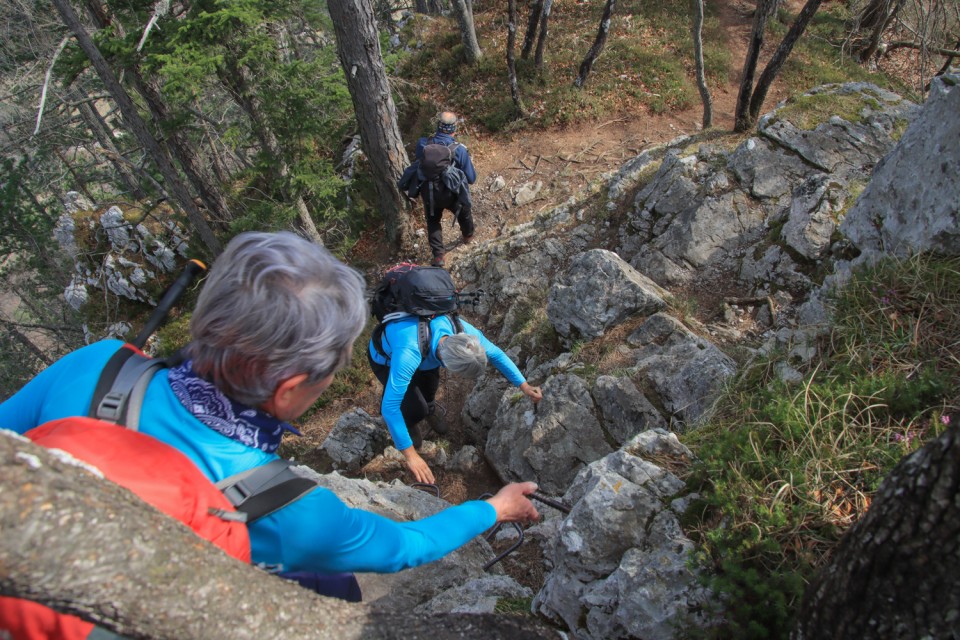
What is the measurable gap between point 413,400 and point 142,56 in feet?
27.7

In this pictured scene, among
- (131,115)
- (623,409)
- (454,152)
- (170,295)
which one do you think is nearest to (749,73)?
(454,152)

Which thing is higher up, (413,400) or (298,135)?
(298,135)

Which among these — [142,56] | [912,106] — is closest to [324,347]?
[912,106]

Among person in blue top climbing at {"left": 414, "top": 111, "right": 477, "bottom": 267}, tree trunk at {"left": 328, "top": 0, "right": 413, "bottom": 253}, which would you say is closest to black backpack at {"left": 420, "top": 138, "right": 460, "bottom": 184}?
person in blue top climbing at {"left": 414, "top": 111, "right": 477, "bottom": 267}

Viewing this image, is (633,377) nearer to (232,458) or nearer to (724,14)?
(232,458)

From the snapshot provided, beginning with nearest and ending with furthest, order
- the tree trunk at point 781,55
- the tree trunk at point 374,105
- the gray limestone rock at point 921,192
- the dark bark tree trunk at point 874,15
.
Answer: the gray limestone rock at point 921,192 < the tree trunk at point 781,55 < the tree trunk at point 374,105 < the dark bark tree trunk at point 874,15

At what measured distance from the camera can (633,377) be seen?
15.9 ft

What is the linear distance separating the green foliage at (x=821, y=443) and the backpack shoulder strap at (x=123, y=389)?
2.34 meters

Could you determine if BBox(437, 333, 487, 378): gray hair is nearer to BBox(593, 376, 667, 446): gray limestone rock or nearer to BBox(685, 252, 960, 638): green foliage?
BBox(593, 376, 667, 446): gray limestone rock

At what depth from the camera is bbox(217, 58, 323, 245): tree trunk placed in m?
8.91

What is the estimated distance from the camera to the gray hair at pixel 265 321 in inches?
60.2

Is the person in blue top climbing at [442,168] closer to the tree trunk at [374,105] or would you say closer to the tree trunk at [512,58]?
the tree trunk at [374,105]

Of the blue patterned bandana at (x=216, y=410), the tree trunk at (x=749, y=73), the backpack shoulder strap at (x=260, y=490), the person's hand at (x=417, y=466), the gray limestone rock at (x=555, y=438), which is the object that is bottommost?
the gray limestone rock at (x=555, y=438)

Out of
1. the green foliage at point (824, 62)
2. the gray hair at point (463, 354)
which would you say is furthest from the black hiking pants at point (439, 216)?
the green foliage at point (824, 62)
